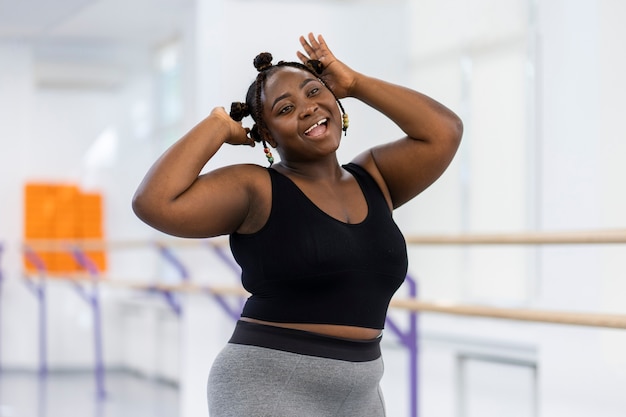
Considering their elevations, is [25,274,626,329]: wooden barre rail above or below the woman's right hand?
below

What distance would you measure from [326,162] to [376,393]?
367mm

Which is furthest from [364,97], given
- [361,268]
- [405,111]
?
[361,268]

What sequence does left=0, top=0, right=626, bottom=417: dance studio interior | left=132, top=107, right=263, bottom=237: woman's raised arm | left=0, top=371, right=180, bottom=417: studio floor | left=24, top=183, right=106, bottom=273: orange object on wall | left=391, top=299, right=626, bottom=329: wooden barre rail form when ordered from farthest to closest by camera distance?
1. left=24, top=183, right=106, bottom=273: orange object on wall
2. left=0, top=371, right=180, bottom=417: studio floor
3. left=0, top=0, right=626, bottom=417: dance studio interior
4. left=391, top=299, right=626, bottom=329: wooden barre rail
5. left=132, top=107, right=263, bottom=237: woman's raised arm

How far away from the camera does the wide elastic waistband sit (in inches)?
55.6

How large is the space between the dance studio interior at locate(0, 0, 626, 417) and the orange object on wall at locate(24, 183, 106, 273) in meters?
0.02

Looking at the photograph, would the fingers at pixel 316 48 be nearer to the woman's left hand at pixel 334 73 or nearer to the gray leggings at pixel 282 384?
the woman's left hand at pixel 334 73

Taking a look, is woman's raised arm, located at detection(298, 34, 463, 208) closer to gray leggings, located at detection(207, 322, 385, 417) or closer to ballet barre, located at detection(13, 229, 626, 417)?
gray leggings, located at detection(207, 322, 385, 417)

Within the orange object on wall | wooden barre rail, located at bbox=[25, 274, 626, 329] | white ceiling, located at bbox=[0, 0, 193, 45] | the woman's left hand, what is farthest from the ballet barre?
the orange object on wall

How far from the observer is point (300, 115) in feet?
4.77

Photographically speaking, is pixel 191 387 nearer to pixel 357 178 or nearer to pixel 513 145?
pixel 513 145

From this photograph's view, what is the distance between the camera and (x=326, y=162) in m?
1.52

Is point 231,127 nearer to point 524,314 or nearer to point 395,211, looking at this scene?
point 524,314

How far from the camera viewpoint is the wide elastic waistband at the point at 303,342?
1411mm

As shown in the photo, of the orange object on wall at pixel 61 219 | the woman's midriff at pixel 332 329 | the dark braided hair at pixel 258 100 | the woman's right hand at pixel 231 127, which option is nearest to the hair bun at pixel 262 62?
the dark braided hair at pixel 258 100
